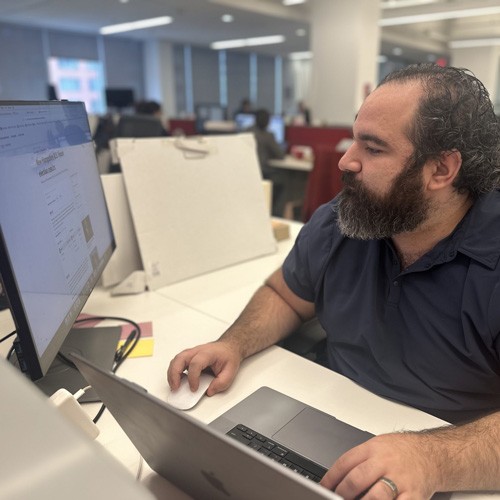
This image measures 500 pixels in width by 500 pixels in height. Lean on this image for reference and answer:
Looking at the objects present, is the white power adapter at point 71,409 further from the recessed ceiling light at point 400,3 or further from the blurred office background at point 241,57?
the recessed ceiling light at point 400,3

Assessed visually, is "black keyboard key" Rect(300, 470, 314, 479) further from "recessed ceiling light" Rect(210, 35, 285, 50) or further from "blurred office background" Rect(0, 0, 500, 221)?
"recessed ceiling light" Rect(210, 35, 285, 50)

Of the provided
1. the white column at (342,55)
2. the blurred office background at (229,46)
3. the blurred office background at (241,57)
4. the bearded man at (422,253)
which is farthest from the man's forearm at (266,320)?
the white column at (342,55)

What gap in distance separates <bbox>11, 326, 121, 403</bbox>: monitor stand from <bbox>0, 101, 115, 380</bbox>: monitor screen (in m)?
0.12

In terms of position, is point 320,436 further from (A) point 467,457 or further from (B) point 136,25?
(B) point 136,25

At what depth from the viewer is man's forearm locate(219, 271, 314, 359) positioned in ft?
3.22

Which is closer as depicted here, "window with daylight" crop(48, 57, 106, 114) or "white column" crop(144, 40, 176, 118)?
"window with daylight" crop(48, 57, 106, 114)

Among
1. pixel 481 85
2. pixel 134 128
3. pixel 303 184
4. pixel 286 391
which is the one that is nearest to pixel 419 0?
pixel 303 184

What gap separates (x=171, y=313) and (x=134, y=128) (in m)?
2.26

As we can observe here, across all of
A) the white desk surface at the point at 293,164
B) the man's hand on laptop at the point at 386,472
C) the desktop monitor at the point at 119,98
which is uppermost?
the man's hand on laptop at the point at 386,472

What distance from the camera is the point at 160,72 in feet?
31.3

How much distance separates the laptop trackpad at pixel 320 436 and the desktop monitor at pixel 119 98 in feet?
24.0

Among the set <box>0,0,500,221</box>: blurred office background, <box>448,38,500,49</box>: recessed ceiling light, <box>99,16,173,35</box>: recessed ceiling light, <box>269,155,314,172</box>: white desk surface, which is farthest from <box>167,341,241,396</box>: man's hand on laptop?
<box>448,38,500,49</box>: recessed ceiling light

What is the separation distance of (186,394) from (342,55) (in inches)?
235

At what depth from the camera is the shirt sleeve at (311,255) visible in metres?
1.04
